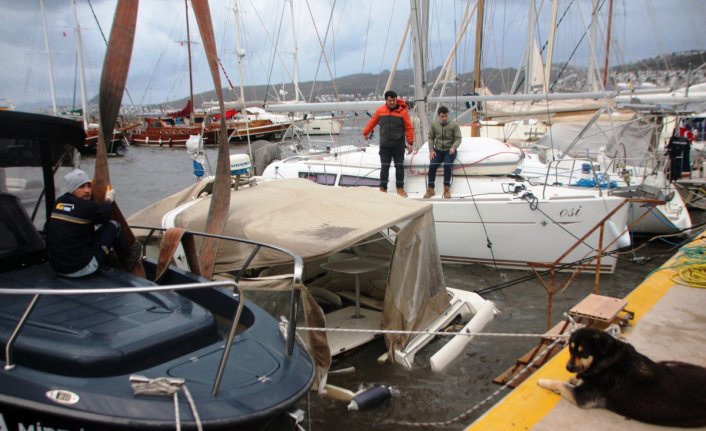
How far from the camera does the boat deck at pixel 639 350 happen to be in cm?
360

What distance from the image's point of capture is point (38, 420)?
2.78 m

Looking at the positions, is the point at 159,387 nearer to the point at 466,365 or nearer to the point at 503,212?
the point at 466,365

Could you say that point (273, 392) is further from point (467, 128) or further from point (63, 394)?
point (467, 128)

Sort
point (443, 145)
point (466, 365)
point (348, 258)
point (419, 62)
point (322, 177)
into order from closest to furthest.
A: point (466, 365)
point (348, 258)
point (443, 145)
point (419, 62)
point (322, 177)

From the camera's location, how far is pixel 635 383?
3.61 m

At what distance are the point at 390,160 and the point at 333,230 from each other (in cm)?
564

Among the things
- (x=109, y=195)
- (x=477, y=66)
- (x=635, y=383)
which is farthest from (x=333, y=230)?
(x=477, y=66)

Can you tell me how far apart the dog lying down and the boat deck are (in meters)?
0.08

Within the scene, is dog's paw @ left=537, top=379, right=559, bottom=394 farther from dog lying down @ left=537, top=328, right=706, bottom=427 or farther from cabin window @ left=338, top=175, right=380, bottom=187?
cabin window @ left=338, top=175, right=380, bottom=187

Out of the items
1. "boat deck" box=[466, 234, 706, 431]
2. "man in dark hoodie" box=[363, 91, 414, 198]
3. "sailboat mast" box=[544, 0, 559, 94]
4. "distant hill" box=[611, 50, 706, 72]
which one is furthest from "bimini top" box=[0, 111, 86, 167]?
"distant hill" box=[611, 50, 706, 72]

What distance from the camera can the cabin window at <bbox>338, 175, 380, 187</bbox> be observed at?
11414 mm

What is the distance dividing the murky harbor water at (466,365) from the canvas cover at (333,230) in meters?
0.57

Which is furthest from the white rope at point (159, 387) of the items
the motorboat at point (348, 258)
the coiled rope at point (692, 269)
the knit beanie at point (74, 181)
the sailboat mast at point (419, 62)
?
Answer: the sailboat mast at point (419, 62)

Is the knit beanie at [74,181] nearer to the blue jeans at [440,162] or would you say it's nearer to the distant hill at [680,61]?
the blue jeans at [440,162]
